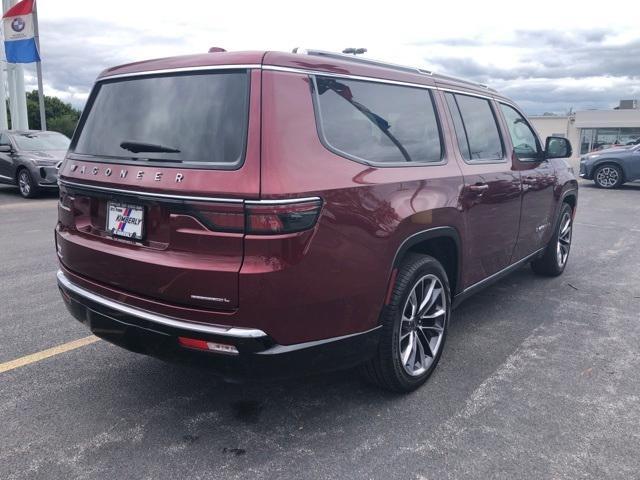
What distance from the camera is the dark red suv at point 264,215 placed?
7.99 feet

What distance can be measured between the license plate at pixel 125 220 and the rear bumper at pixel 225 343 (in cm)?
36

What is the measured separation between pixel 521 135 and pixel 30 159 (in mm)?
11013

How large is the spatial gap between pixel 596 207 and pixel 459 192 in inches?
391

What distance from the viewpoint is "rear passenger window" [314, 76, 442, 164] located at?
108 inches

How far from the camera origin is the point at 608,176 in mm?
15984

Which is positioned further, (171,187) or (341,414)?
(341,414)

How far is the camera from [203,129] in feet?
8.55

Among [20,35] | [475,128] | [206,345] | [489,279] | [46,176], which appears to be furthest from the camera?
[20,35]

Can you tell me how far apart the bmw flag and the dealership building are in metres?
41.4

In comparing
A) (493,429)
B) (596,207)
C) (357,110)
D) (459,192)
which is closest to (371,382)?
(493,429)

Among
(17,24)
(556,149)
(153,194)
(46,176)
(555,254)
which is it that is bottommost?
(555,254)

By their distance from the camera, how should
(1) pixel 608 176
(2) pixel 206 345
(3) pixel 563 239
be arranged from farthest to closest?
(1) pixel 608 176, (3) pixel 563 239, (2) pixel 206 345

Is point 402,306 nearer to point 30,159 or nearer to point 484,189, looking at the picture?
point 484,189

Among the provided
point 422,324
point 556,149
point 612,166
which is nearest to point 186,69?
point 422,324
